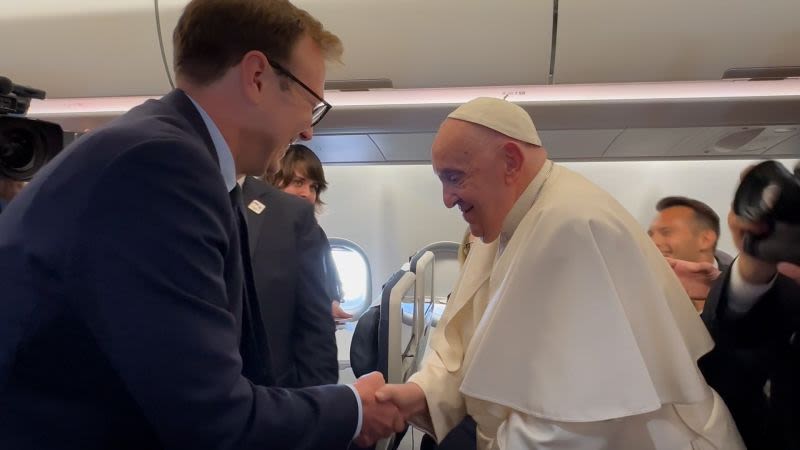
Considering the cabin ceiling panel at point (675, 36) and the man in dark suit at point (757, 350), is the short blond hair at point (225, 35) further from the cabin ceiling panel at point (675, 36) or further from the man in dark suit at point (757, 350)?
the cabin ceiling panel at point (675, 36)

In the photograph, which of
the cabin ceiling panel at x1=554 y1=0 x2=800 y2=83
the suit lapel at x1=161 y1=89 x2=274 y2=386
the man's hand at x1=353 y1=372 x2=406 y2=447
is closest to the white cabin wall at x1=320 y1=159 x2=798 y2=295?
the cabin ceiling panel at x1=554 y1=0 x2=800 y2=83

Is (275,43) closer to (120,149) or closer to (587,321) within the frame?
(120,149)

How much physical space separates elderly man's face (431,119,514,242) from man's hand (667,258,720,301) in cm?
119

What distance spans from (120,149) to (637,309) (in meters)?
1.42

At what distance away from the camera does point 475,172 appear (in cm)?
197

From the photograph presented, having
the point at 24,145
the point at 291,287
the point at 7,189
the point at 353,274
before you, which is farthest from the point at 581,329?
the point at 353,274

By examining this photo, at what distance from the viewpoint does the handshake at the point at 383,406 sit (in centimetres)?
160

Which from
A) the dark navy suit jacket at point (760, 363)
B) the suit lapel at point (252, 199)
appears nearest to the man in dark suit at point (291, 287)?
the suit lapel at point (252, 199)

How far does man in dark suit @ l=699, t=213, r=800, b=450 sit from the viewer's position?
1678 mm

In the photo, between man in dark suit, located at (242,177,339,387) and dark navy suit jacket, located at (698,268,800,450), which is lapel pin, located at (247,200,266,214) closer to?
man in dark suit, located at (242,177,339,387)

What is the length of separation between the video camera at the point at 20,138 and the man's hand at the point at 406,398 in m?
1.39

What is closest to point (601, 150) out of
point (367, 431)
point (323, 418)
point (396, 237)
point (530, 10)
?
point (530, 10)

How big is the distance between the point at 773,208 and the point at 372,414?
46.2 inches

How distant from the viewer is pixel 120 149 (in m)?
0.97
